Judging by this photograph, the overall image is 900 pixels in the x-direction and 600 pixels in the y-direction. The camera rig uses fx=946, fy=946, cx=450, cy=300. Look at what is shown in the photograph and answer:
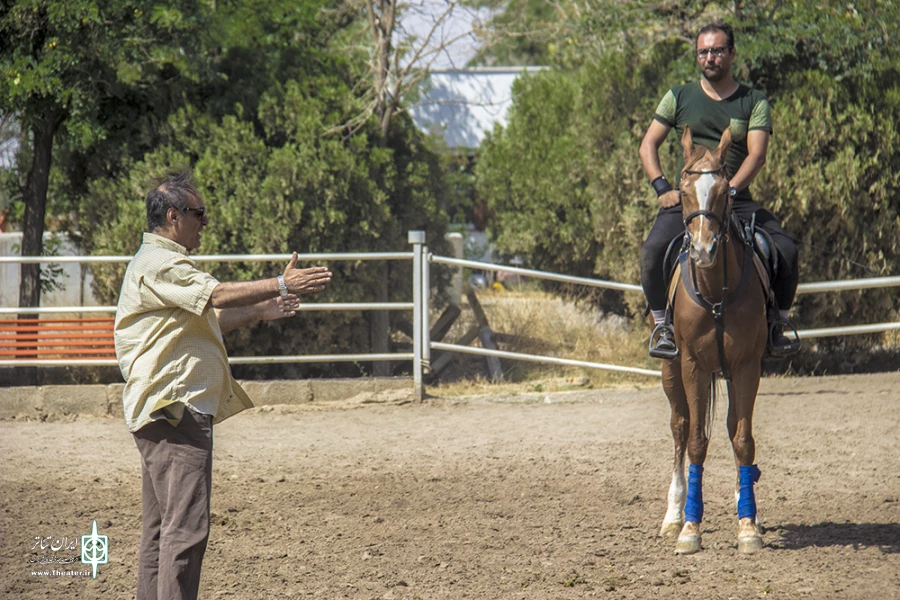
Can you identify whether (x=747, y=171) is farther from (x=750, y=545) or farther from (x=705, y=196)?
(x=750, y=545)

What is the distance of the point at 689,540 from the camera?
522 cm

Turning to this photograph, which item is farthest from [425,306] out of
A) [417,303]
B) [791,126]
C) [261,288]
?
[261,288]

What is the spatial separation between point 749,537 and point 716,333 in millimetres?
1134

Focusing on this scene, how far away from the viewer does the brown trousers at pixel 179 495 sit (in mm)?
3785

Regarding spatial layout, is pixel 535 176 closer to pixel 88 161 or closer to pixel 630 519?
pixel 88 161

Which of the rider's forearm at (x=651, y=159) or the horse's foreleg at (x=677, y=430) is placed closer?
the horse's foreleg at (x=677, y=430)

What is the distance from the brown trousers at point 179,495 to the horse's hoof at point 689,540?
2665 mm

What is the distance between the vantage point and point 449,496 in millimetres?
6625

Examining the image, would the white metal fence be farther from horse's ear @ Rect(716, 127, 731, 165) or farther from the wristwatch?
the wristwatch

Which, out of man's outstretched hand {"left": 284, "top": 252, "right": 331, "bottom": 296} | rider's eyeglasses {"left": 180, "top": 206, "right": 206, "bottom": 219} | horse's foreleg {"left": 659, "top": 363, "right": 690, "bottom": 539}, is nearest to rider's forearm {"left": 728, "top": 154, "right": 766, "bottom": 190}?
horse's foreleg {"left": 659, "top": 363, "right": 690, "bottom": 539}

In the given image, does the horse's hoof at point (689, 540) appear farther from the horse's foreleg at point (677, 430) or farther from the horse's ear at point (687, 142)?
the horse's ear at point (687, 142)

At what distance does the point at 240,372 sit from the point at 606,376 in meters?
4.39

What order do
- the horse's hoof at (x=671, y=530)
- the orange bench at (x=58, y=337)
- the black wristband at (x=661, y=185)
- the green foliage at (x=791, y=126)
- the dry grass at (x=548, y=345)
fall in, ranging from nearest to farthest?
the horse's hoof at (x=671, y=530), the black wristband at (x=661, y=185), the orange bench at (x=58, y=337), the green foliage at (x=791, y=126), the dry grass at (x=548, y=345)

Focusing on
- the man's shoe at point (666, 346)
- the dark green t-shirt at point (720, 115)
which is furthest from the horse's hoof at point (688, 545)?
the dark green t-shirt at point (720, 115)
